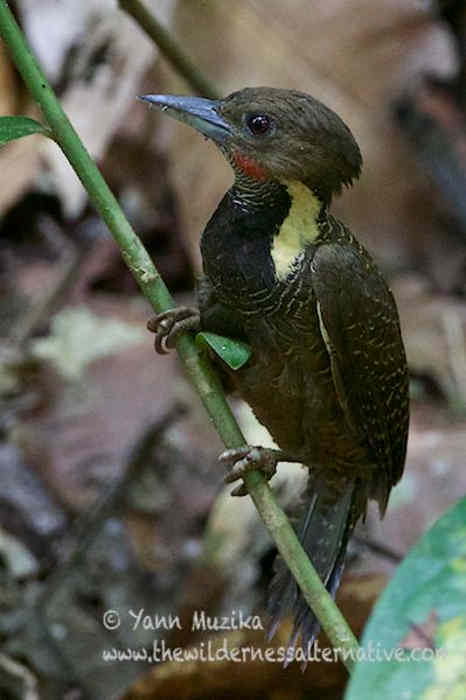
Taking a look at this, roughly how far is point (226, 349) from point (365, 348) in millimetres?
418

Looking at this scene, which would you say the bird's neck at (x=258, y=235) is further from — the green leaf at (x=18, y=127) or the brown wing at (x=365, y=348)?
the green leaf at (x=18, y=127)

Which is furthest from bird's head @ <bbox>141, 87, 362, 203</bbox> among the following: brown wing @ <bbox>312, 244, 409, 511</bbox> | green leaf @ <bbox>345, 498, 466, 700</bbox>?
green leaf @ <bbox>345, 498, 466, 700</bbox>

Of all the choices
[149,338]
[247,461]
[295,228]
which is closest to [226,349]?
[247,461]

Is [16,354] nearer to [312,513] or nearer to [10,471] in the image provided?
[10,471]

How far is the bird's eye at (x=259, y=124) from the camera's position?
2393 mm

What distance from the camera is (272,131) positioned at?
7.84 ft

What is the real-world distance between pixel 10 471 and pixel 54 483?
15 cm

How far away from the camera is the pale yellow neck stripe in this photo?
7.96 feet

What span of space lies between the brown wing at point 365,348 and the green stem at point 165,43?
827mm

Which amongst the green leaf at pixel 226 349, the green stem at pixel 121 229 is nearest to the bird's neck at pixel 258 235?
the green leaf at pixel 226 349

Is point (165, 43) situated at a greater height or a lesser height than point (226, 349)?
greater

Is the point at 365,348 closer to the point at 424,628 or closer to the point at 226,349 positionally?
the point at 226,349

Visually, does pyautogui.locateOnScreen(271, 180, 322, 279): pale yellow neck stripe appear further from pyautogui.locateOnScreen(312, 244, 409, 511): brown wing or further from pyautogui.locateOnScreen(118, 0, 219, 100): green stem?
pyautogui.locateOnScreen(118, 0, 219, 100): green stem

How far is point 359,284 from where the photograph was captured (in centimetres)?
252
